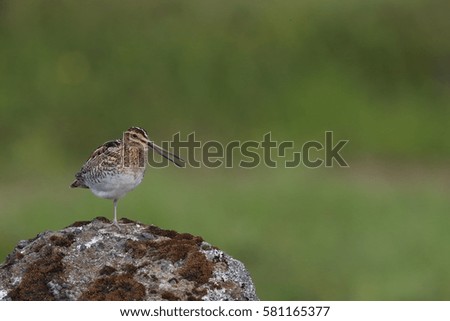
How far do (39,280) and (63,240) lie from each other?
62cm

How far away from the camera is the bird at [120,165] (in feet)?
47.1

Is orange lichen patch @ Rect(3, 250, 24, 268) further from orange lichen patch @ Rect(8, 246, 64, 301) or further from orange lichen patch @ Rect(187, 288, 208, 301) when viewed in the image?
orange lichen patch @ Rect(187, 288, 208, 301)

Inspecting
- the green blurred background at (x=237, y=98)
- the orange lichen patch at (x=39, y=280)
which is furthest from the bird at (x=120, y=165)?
the green blurred background at (x=237, y=98)

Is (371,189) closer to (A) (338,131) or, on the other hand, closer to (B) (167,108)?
(A) (338,131)

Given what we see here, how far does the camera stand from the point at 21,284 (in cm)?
1287

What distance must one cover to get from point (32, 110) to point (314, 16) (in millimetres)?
9450

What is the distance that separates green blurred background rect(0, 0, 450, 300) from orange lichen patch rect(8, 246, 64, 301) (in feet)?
60.9

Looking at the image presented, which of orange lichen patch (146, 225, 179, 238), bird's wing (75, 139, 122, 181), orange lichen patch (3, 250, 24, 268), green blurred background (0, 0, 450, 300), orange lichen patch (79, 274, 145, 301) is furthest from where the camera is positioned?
green blurred background (0, 0, 450, 300)

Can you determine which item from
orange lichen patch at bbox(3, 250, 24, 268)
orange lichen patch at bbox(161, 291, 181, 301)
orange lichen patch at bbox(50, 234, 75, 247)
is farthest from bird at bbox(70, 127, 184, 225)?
orange lichen patch at bbox(161, 291, 181, 301)

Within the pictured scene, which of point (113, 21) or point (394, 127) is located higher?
point (113, 21)

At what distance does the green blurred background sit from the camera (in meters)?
33.5

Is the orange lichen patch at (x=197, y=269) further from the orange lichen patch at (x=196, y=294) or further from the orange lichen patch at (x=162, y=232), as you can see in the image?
the orange lichen patch at (x=162, y=232)

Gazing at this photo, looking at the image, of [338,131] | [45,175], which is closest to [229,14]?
[338,131]

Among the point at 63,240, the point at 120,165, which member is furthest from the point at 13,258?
the point at 120,165
